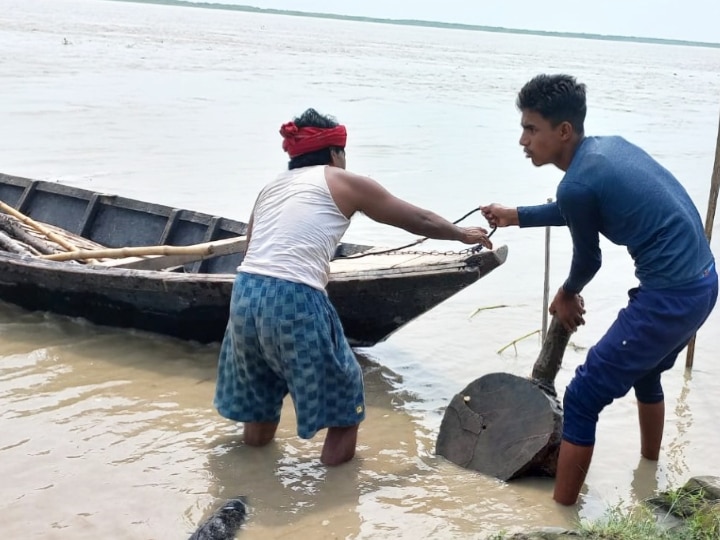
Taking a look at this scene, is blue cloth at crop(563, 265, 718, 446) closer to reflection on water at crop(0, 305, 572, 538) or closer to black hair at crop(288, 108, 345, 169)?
reflection on water at crop(0, 305, 572, 538)

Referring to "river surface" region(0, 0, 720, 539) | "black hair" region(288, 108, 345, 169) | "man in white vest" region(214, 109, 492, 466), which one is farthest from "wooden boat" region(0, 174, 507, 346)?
"black hair" region(288, 108, 345, 169)

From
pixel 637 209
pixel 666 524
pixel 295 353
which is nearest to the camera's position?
pixel 637 209

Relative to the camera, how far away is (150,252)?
19.7 feet

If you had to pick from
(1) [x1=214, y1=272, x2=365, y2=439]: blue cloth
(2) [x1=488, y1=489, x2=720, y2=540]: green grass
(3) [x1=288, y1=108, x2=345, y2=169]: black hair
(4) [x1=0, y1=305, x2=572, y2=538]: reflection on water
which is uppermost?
(3) [x1=288, y1=108, x2=345, y2=169]: black hair

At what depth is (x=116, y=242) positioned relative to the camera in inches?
290

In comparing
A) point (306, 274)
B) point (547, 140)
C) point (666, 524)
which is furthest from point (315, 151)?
point (666, 524)

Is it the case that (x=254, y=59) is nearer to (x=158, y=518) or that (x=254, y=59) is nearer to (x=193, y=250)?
(x=193, y=250)

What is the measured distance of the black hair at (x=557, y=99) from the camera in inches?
131

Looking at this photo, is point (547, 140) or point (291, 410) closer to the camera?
point (547, 140)

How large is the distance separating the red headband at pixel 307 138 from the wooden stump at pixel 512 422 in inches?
50.3

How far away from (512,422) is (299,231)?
129 cm

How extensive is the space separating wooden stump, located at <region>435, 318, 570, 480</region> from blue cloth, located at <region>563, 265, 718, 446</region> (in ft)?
1.37

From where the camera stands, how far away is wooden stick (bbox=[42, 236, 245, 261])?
19.2ft

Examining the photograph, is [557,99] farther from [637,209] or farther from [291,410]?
[291,410]
